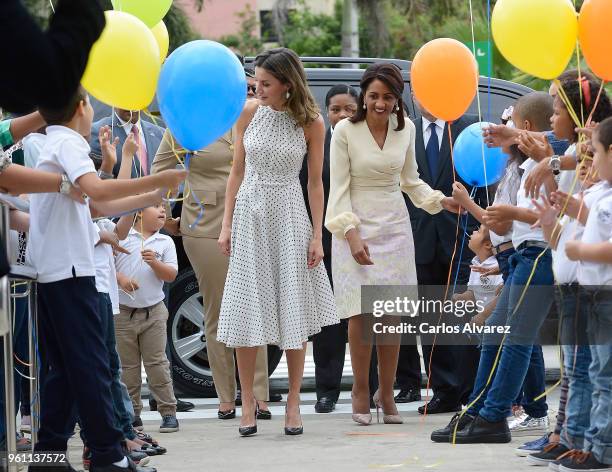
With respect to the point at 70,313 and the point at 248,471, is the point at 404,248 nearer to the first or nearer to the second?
the point at 248,471

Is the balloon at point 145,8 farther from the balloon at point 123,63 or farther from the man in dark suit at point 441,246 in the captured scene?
the man in dark suit at point 441,246

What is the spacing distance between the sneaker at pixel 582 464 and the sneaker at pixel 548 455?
Result: 0.62 ft

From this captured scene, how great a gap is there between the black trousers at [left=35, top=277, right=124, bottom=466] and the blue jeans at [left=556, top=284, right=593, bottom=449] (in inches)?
81.5

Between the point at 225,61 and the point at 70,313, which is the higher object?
the point at 225,61

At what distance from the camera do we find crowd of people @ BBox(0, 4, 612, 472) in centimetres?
521

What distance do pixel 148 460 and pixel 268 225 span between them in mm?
1661

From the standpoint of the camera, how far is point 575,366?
562cm

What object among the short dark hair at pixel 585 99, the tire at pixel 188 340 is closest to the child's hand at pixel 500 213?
the short dark hair at pixel 585 99

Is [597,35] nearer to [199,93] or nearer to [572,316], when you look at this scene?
[572,316]

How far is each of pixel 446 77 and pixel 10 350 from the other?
3.01 m

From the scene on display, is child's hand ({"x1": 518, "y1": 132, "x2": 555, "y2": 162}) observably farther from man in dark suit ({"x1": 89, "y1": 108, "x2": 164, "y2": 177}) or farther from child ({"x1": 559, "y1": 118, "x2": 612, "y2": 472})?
man in dark suit ({"x1": 89, "y1": 108, "x2": 164, "y2": 177})

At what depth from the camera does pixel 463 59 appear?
22.3 feet

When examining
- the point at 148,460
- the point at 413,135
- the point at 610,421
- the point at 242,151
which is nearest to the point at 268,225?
the point at 242,151

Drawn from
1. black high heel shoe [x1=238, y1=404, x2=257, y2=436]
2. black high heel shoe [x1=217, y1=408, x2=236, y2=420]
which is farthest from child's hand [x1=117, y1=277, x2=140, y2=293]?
black high heel shoe [x1=217, y1=408, x2=236, y2=420]
